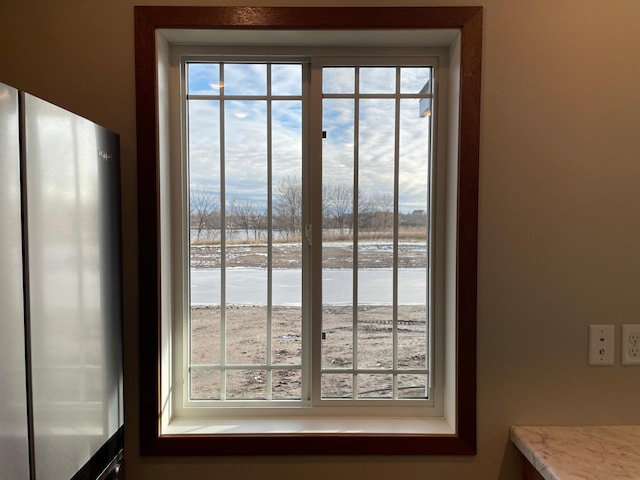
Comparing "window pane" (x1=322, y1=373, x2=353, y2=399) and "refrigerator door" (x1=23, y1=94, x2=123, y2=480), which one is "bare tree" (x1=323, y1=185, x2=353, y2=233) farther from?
"refrigerator door" (x1=23, y1=94, x2=123, y2=480)

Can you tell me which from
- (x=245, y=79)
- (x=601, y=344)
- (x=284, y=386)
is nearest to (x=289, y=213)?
(x=245, y=79)

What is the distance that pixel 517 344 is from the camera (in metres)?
1.17

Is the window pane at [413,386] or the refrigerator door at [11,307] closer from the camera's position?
the refrigerator door at [11,307]

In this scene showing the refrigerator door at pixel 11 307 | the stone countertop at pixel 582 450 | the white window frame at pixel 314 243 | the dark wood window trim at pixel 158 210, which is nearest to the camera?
the refrigerator door at pixel 11 307

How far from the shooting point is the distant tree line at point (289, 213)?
1296 mm

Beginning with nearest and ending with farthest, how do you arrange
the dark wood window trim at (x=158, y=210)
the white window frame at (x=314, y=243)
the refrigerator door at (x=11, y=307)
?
the refrigerator door at (x=11, y=307), the dark wood window trim at (x=158, y=210), the white window frame at (x=314, y=243)

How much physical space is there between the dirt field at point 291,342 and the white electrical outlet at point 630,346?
594 millimetres

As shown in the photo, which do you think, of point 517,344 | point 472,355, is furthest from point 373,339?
point 517,344

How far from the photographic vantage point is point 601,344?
1166 millimetres

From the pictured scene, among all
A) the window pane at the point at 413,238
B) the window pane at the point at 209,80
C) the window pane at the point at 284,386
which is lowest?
the window pane at the point at 284,386

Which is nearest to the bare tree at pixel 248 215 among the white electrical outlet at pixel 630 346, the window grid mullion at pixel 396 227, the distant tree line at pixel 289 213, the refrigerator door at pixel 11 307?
the distant tree line at pixel 289 213

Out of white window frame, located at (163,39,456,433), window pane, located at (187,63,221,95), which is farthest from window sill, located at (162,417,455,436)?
window pane, located at (187,63,221,95)

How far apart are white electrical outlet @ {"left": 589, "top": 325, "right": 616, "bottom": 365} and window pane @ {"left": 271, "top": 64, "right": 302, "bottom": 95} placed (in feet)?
3.98

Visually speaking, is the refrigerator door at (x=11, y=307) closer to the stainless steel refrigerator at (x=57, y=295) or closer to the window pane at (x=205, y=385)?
the stainless steel refrigerator at (x=57, y=295)
